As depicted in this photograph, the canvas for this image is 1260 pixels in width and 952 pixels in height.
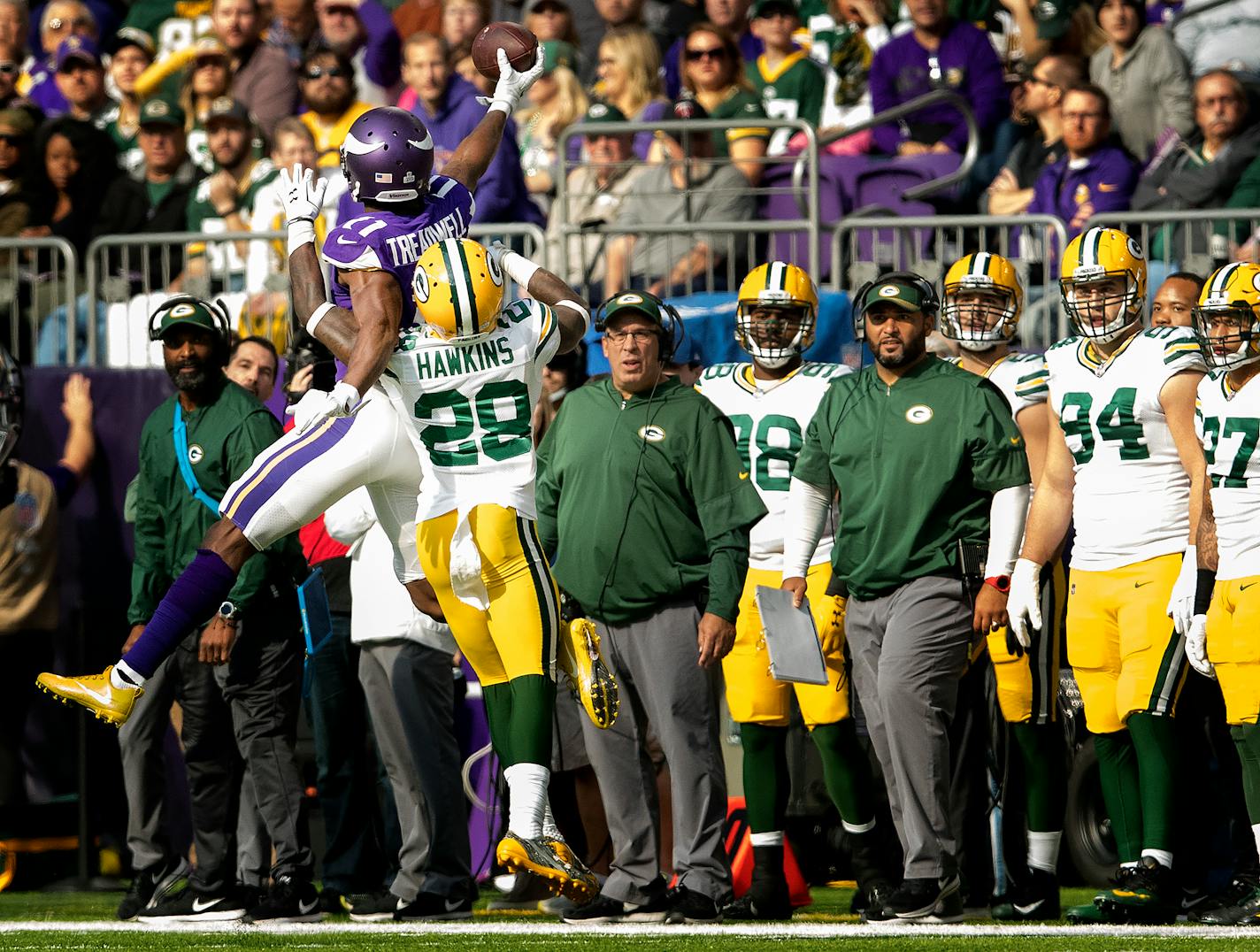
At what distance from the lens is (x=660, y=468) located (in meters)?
8.16

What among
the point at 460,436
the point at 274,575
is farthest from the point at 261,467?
the point at 274,575

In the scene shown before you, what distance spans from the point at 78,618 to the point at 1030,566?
5.02 metres

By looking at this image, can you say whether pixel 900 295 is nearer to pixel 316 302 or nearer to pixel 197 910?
pixel 316 302

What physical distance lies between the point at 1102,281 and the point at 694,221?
10.3 ft

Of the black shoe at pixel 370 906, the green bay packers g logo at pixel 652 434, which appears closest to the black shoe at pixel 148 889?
the black shoe at pixel 370 906

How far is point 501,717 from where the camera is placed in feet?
24.1

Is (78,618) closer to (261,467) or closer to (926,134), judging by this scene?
(261,467)

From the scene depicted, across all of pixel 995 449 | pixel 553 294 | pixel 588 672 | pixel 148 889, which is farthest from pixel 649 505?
pixel 148 889

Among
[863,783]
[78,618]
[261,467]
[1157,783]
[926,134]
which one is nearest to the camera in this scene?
[261,467]

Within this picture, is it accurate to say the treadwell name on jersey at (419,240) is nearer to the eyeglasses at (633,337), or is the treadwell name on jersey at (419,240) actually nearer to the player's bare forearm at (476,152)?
the player's bare forearm at (476,152)

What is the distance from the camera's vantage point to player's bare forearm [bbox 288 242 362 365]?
24.1 feet

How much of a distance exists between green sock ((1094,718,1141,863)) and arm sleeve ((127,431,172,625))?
12.1 feet

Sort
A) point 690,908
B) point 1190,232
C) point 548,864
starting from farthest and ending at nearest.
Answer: point 1190,232 < point 690,908 < point 548,864

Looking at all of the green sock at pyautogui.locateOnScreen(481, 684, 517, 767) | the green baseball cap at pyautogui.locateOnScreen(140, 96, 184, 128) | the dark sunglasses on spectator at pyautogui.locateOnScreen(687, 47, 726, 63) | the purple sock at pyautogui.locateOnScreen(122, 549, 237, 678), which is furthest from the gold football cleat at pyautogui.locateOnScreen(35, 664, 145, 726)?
the green baseball cap at pyautogui.locateOnScreen(140, 96, 184, 128)
